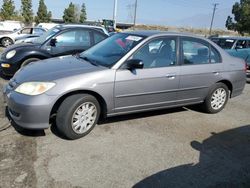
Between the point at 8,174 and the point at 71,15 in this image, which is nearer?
the point at 8,174

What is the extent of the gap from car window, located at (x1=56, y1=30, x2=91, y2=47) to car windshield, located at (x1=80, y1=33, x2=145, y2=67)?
3283 mm

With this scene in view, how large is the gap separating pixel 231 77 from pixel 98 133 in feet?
10.1

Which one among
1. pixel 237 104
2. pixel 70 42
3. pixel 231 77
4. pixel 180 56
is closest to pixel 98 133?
pixel 180 56

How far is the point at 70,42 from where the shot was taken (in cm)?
870

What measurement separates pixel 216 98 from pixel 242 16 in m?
42.8

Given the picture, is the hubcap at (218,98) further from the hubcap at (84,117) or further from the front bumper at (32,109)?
the front bumper at (32,109)

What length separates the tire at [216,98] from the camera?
5.93 metres

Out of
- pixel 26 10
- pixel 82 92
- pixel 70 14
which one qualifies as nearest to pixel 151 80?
pixel 82 92

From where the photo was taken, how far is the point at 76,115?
438 centimetres

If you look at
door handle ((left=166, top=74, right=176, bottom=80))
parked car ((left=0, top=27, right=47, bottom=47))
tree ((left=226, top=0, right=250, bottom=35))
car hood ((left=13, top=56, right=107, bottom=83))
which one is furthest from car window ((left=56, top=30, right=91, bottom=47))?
tree ((left=226, top=0, right=250, bottom=35))

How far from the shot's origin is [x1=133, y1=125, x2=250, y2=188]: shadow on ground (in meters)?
3.49

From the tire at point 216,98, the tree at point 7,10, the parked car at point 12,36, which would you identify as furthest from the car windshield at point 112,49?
the tree at point 7,10

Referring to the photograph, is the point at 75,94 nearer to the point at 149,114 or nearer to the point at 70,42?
the point at 149,114

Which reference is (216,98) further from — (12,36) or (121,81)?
(12,36)
